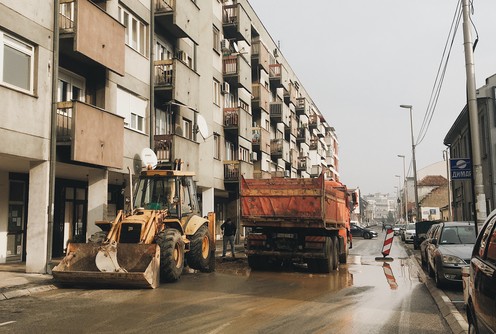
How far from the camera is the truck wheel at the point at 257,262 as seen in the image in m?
15.9

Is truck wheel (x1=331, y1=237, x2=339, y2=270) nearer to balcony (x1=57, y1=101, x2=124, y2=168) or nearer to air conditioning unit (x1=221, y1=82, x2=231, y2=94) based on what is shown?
balcony (x1=57, y1=101, x2=124, y2=168)

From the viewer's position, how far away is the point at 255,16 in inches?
1506

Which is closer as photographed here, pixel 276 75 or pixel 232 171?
pixel 232 171

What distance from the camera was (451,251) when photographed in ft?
37.3

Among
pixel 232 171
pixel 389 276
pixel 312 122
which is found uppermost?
pixel 312 122

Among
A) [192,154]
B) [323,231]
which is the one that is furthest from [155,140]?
[323,231]

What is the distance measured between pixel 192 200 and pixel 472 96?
310 inches

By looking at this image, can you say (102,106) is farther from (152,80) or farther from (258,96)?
(258,96)

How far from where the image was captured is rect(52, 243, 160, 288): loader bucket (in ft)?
35.1

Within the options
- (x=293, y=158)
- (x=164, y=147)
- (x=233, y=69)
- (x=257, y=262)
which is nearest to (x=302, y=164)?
(x=293, y=158)

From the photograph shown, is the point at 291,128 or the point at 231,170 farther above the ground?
the point at 291,128

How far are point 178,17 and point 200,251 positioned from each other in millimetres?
11164

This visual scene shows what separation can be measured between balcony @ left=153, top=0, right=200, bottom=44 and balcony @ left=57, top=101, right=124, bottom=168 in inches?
257

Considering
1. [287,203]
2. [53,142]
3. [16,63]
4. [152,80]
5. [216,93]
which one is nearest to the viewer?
[16,63]
